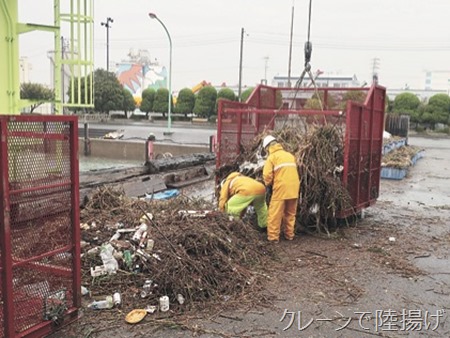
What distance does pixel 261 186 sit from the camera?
648 cm

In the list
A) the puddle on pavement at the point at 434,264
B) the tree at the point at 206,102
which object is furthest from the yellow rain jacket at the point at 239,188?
the tree at the point at 206,102

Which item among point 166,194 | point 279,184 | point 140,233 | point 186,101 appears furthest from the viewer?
point 186,101

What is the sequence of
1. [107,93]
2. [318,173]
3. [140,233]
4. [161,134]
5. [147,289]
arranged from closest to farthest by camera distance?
[147,289], [140,233], [318,173], [161,134], [107,93]

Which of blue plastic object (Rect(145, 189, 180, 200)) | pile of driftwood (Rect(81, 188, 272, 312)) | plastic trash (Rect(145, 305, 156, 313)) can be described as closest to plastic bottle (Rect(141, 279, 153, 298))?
pile of driftwood (Rect(81, 188, 272, 312))

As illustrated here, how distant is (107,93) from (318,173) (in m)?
47.3

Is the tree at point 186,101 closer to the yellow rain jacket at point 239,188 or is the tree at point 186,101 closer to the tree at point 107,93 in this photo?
the tree at point 107,93

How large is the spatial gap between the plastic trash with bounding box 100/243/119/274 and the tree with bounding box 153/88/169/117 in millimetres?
48340

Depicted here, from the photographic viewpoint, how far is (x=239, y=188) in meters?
6.44

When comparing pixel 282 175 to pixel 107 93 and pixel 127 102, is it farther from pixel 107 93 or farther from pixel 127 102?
pixel 127 102

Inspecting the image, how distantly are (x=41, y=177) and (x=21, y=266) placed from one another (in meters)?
0.66

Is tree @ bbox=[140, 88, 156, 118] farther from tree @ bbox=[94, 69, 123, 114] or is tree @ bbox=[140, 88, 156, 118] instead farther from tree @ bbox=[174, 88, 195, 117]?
tree @ bbox=[174, 88, 195, 117]

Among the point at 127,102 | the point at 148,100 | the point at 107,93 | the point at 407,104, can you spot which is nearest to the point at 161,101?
the point at 148,100

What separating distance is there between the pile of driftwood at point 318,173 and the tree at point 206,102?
143 feet

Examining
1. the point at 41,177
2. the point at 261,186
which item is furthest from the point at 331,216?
the point at 41,177
